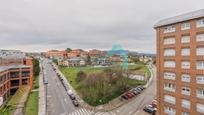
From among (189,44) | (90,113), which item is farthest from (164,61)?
(90,113)

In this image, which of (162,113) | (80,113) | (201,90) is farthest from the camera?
(80,113)

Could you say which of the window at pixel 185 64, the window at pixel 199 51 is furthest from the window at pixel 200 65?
the window at pixel 185 64

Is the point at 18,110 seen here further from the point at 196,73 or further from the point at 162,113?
the point at 196,73

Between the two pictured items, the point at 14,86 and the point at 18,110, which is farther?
the point at 14,86

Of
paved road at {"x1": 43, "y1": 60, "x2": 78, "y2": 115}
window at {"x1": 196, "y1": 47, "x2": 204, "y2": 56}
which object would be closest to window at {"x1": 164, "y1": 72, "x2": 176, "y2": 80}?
window at {"x1": 196, "y1": 47, "x2": 204, "y2": 56}

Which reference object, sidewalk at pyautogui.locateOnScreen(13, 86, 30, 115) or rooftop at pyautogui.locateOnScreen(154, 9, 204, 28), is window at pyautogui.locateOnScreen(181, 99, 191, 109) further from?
sidewalk at pyautogui.locateOnScreen(13, 86, 30, 115)

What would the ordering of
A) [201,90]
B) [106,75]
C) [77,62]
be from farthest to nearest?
[77,62] → [106,75] → [201,90]
